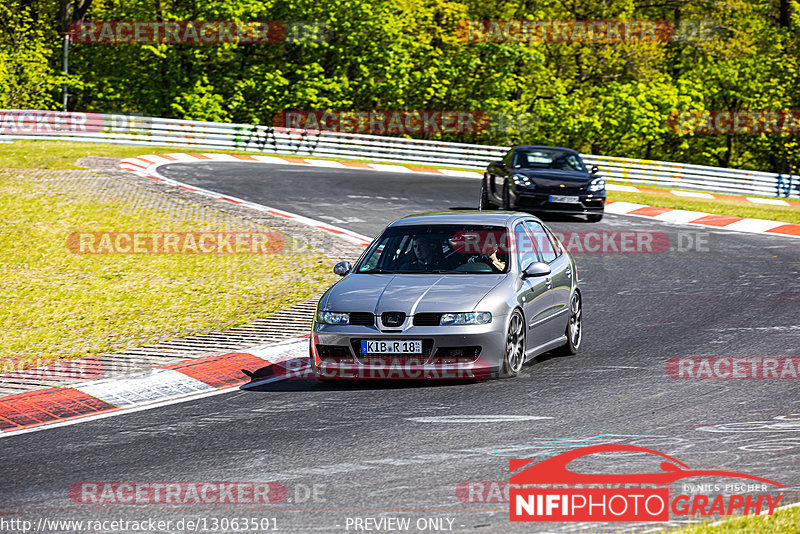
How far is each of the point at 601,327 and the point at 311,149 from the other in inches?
1012

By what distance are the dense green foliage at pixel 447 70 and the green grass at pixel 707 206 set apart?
17252mm

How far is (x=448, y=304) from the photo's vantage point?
851 centimetres

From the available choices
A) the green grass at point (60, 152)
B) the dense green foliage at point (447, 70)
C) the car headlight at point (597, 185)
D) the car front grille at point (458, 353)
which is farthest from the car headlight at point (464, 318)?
the dense green foliage at point (447, 70)

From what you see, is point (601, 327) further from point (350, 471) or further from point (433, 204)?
point (433, 204)

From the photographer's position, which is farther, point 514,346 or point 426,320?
point 514,346

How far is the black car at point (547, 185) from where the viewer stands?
19.5 m

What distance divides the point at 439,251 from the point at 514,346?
123 centimetres

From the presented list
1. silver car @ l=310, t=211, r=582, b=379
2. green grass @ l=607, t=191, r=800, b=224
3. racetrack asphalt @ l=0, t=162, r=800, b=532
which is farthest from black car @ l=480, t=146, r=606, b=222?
silver car @ l=310, t=211, r=582, b=379

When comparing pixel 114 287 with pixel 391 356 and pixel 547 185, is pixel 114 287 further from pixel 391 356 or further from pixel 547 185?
pixel 547 185

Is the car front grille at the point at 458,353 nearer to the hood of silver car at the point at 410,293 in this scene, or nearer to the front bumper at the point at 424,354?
the front bumper at the point at 424,354

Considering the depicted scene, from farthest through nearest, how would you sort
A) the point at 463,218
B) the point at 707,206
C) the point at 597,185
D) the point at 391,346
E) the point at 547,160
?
1. the point at 707,206
2. the point at 547,160
3. the point at 597,185
4. the point at 463,218
5. the point at 391,346

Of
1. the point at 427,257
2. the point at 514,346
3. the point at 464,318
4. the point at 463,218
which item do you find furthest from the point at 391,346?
the point at 463,218

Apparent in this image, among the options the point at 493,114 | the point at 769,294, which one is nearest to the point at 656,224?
the point at 769,294

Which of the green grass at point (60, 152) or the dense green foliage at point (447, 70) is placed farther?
the dense green foliage at point (447, 70)
